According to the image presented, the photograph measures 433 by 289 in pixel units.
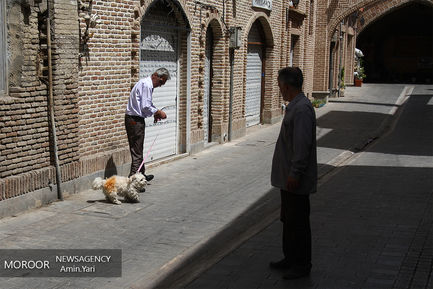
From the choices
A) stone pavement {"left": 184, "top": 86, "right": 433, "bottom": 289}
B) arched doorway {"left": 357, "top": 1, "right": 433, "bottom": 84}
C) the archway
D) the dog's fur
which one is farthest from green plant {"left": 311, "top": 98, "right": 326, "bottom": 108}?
arched doorway {"left": 357, "top": 1, "right": 433, "bottom": 84}

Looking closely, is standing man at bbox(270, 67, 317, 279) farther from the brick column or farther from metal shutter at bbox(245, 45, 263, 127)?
metal shutter at bbox(245, 45, 263, 127)

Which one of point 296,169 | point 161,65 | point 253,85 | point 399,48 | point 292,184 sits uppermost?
Answer: point 399,48

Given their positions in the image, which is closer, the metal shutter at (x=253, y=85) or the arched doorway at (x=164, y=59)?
the arched doorway at (x=164, y=59)

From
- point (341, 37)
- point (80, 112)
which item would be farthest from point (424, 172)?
point (341, 37)

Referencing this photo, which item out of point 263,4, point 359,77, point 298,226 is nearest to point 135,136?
point 298,226

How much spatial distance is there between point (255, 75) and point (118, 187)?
36.0ft

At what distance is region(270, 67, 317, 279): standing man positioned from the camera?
18.2 ft

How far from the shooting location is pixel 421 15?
159 feet

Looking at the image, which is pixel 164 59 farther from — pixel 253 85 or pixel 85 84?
pixel 253 85

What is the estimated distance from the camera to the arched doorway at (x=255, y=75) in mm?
18203

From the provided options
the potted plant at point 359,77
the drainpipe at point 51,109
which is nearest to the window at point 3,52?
the drainpipe at point 51,109

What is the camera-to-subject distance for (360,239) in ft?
23.3

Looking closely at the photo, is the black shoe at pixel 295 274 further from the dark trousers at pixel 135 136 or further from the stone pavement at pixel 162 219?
the dark trousers at pixel 135 136

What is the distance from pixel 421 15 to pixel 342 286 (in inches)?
1851
